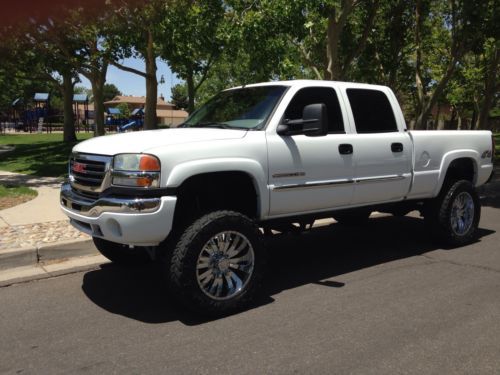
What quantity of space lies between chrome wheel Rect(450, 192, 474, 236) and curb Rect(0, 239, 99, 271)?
4.47m

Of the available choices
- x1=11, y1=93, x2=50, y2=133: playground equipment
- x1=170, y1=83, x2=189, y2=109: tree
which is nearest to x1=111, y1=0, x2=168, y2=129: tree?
x1=11, y1=93, x2=50, y2=133: playground equipment

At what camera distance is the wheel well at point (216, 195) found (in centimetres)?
459

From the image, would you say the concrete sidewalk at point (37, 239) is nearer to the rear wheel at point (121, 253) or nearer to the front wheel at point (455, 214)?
the rear wheel at point (121, 253)

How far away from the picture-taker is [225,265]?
14.8 ft

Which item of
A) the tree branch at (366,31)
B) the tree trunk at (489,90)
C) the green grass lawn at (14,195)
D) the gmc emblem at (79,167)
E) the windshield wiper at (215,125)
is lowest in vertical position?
the green grass lawn at (14,195)

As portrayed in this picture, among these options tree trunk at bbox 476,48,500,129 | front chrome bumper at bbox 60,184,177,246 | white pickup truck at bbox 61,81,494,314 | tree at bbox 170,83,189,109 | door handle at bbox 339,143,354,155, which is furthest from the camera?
tree at bbox 170,83,189,109

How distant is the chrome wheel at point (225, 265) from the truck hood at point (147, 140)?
2.75 feet

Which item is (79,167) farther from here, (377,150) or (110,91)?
(110,91)

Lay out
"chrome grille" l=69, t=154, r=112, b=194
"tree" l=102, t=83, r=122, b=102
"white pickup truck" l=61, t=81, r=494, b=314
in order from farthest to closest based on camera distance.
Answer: "tree" l=102, t=83, r=122, b=102 → "chrome grille" l=69, t=154, r=112, b=194 → "white pickup truck" l=61, t=81, r=494, b=314

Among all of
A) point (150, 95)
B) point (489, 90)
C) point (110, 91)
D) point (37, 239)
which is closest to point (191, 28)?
point (150, 95)

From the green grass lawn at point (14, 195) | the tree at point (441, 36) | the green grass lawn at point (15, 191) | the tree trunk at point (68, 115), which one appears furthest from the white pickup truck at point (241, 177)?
the tree trunk at point (68, 115)

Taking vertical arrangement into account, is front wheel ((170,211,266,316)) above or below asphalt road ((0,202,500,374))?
above

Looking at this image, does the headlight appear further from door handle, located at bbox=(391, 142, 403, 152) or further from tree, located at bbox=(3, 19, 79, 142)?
tree, located at bbox=(3, 19, 79, 142)

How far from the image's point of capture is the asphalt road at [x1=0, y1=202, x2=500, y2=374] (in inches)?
142
